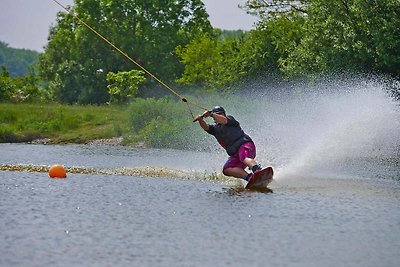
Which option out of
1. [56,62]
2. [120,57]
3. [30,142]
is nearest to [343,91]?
[30,142]

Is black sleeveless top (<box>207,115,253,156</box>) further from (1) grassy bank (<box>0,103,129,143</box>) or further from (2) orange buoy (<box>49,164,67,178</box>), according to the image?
(1) grassy bank (<box>0,103,129,143</box>)

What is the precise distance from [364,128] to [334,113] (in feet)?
6.16

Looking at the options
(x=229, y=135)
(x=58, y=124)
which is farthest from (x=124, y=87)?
(x=229, y=135)

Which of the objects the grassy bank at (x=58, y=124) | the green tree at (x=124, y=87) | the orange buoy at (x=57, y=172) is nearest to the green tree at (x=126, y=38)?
the green tree at (x=124, y=87)

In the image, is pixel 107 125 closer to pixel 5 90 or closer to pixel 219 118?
pixel 5 90

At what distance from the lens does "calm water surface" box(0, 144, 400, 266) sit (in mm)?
12188

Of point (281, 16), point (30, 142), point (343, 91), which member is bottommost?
point (30, 142)

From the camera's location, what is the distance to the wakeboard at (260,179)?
19.2 meters

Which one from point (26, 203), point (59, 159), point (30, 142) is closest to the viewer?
point (26, 203)

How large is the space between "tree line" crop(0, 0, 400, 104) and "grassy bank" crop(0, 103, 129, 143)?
21.5 feet

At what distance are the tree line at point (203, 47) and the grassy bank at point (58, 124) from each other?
6567 millimetres

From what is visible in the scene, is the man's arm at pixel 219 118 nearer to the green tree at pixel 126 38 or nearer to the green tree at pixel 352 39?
the green tree at pixel 352 39

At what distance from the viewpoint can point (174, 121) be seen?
1688 inches

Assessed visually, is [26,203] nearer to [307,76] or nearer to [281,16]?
[307,76]
